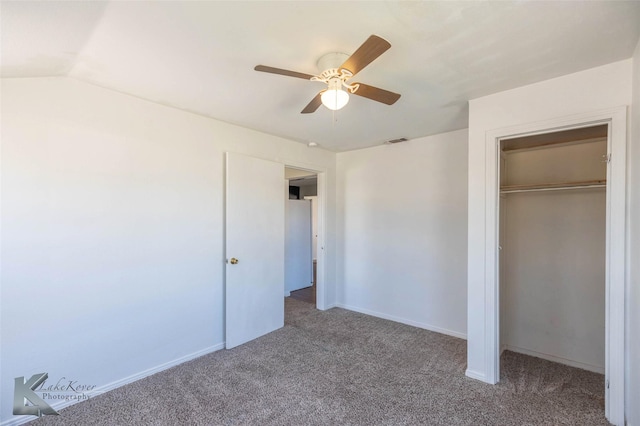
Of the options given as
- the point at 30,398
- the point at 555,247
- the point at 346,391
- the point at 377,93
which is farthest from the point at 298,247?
the point at 377,93

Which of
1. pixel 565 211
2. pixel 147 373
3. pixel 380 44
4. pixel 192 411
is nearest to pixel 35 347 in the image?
pixel 147 373

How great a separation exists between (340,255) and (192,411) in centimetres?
282

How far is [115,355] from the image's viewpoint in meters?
2.40

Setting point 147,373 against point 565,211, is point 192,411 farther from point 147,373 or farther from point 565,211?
point 565,211

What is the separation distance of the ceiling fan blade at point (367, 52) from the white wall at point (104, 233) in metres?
1.92

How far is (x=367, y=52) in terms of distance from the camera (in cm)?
144

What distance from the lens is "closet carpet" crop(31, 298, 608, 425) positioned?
2049 mm

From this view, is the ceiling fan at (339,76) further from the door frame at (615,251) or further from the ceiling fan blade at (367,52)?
the door frame at (615,251)

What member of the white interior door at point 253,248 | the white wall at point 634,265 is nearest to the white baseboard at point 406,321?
the white interior door at point 253,248

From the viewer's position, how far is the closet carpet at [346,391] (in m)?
2.05

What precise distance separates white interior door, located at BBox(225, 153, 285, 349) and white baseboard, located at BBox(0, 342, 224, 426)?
0.81 ft

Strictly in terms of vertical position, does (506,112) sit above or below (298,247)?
above

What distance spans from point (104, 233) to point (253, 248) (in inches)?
55.3

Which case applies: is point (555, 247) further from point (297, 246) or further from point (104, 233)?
point (104, 233)
